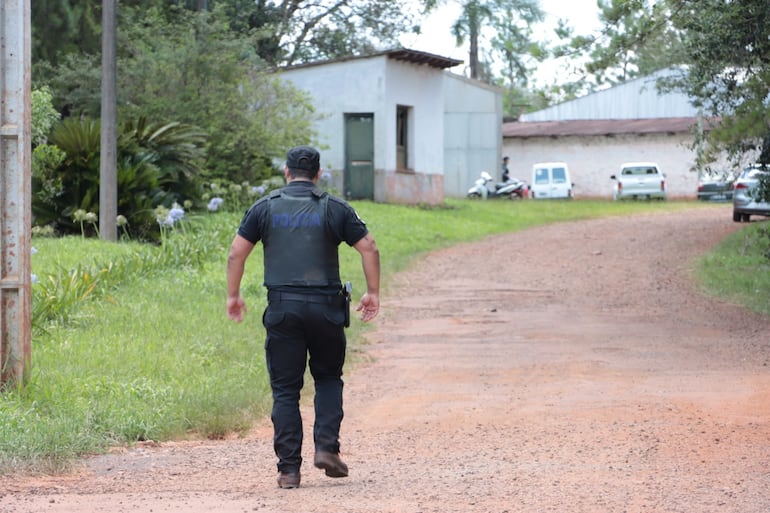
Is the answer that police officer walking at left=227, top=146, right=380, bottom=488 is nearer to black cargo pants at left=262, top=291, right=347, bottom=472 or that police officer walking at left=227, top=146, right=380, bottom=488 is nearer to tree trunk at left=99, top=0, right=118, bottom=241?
black cargo pants at left=262, top=291, right=347, bottom=472

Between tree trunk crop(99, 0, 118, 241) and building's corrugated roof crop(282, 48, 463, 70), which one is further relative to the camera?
building's corrugated roof crop(282, 48, 463, 70)

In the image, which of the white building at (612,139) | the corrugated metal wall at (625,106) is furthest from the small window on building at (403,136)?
the corrugated metal wall at (625,106)

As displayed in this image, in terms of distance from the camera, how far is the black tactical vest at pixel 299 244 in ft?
20.7

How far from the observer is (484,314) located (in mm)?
15094

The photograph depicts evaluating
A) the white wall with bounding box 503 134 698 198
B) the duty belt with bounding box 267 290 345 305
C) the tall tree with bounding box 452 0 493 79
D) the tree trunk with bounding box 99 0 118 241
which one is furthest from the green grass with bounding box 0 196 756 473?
the white wall with bounding box 503 134 698 198

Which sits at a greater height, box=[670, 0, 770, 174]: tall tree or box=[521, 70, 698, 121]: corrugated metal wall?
box=[521, 70, 698, 121]: corrugated metal wall

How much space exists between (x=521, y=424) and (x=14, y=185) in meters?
3.80

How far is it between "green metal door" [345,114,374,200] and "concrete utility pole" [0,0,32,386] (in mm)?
22769

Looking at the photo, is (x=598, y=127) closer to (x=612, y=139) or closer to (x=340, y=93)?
(x=612, y=139)

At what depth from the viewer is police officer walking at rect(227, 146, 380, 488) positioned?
631 centimetres

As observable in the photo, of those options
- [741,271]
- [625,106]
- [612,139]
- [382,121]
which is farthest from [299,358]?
[625,106]

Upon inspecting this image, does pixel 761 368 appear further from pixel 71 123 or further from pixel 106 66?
pixel 71 123

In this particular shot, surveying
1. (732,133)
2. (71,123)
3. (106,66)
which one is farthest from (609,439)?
(71,123)

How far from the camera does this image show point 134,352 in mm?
10164
